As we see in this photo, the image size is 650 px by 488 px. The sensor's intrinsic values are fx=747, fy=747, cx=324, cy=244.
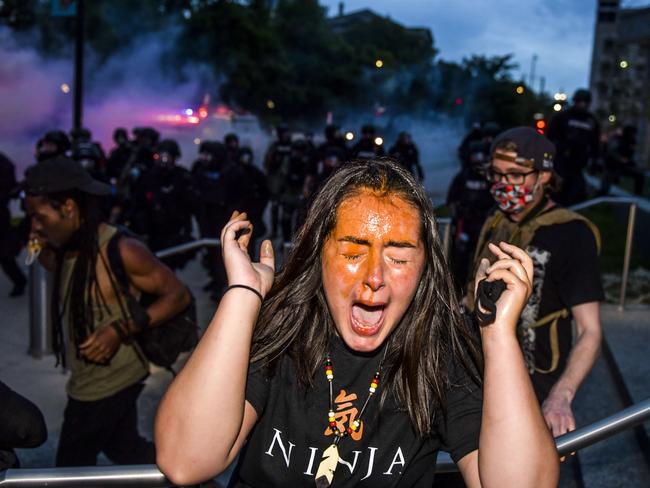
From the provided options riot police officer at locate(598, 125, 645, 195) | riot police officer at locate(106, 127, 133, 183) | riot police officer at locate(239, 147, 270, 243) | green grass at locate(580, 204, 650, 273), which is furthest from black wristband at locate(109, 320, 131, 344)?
riot police officer at locate(598, 125, 645, 195)

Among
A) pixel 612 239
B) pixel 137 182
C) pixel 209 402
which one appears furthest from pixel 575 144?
pixel 209 402

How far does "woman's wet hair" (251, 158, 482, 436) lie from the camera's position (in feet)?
6.67

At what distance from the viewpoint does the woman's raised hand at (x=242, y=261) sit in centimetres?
198

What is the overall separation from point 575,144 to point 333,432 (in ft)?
28.3

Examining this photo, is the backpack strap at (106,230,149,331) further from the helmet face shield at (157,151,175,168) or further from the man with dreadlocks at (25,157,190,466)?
the helmet face shield at (157,151,175,168)

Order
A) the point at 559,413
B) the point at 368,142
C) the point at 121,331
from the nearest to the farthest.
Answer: the point at 559,413
the point at 121,331
the point at 368,142

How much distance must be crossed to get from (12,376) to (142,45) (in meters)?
33.5

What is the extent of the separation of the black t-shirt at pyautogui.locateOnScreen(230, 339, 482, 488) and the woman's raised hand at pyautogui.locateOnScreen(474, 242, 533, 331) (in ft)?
0.86

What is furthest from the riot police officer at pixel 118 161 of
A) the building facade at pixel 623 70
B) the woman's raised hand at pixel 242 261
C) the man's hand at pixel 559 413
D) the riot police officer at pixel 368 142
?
the building facade at pixel 623 70

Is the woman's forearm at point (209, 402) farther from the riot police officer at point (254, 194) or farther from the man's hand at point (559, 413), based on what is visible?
the riot police officer at point (254, 194)

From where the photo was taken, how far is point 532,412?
6.01ft

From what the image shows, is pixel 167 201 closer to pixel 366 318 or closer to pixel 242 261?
pixel 242 261

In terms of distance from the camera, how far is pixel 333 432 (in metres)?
1.97

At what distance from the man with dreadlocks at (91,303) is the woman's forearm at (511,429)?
2261mm
